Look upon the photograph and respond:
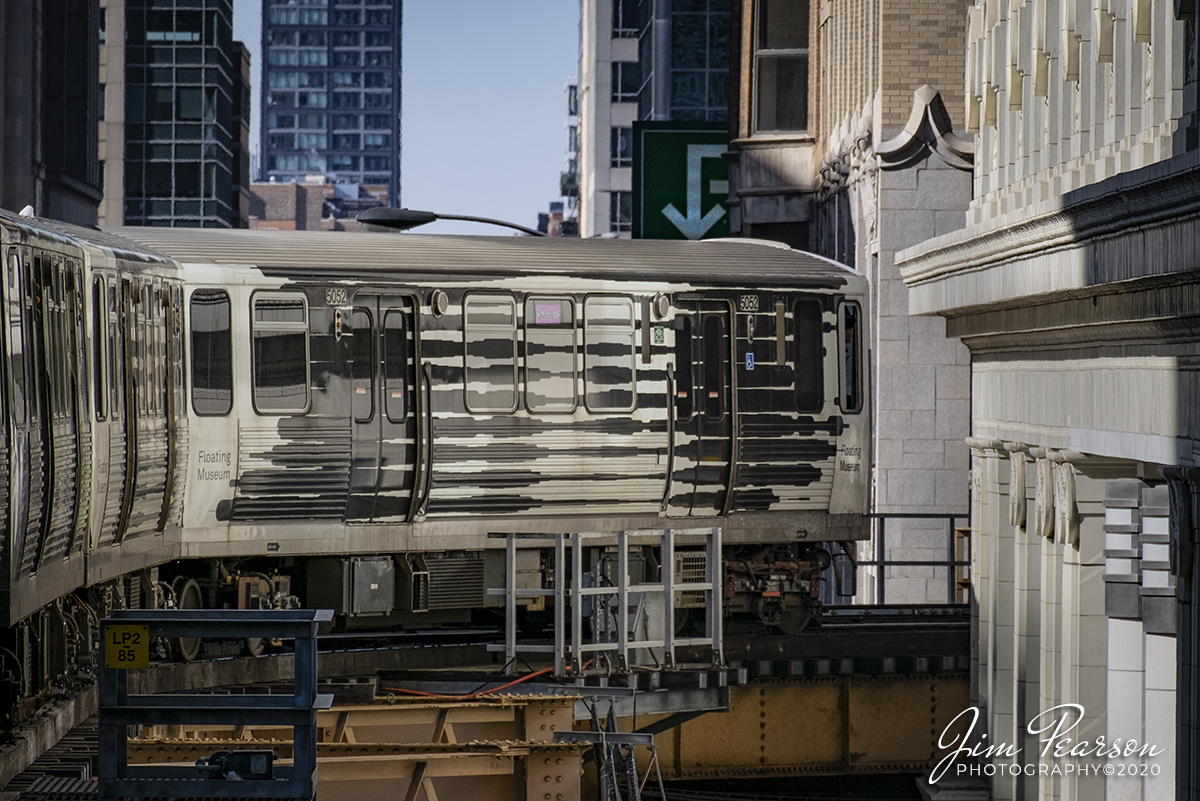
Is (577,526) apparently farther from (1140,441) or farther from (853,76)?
(853,76)

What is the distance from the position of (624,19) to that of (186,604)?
241ft

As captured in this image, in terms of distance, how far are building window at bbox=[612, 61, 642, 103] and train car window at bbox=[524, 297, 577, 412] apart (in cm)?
7083

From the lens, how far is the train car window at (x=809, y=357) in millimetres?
19344

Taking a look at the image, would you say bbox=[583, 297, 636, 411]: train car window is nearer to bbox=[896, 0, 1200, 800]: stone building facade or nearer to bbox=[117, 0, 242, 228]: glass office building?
bbox=[896, 0, 1200, 800]: stone building facade

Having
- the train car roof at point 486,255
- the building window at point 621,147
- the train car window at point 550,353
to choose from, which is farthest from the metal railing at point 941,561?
the building window at point 621,147

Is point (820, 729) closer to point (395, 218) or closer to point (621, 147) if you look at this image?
point (395, 218)

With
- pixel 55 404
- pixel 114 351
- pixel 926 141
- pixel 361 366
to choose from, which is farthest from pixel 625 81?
pixel 55 404

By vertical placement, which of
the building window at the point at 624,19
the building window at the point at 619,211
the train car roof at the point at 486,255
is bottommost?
the train car roof at the point at 486,255

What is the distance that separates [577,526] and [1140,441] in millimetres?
8081

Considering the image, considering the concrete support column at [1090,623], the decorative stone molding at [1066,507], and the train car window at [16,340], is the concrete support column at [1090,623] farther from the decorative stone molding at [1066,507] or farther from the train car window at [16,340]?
the train car window at [16,340]

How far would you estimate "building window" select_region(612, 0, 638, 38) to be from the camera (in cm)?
8719

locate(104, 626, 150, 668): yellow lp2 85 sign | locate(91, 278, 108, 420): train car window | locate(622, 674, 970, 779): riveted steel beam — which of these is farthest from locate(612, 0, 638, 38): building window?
locate(104, 626, 150, 668): yellow lp2 85 sign

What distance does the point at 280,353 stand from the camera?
17578 mm

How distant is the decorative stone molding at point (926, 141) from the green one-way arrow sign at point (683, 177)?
916cm
